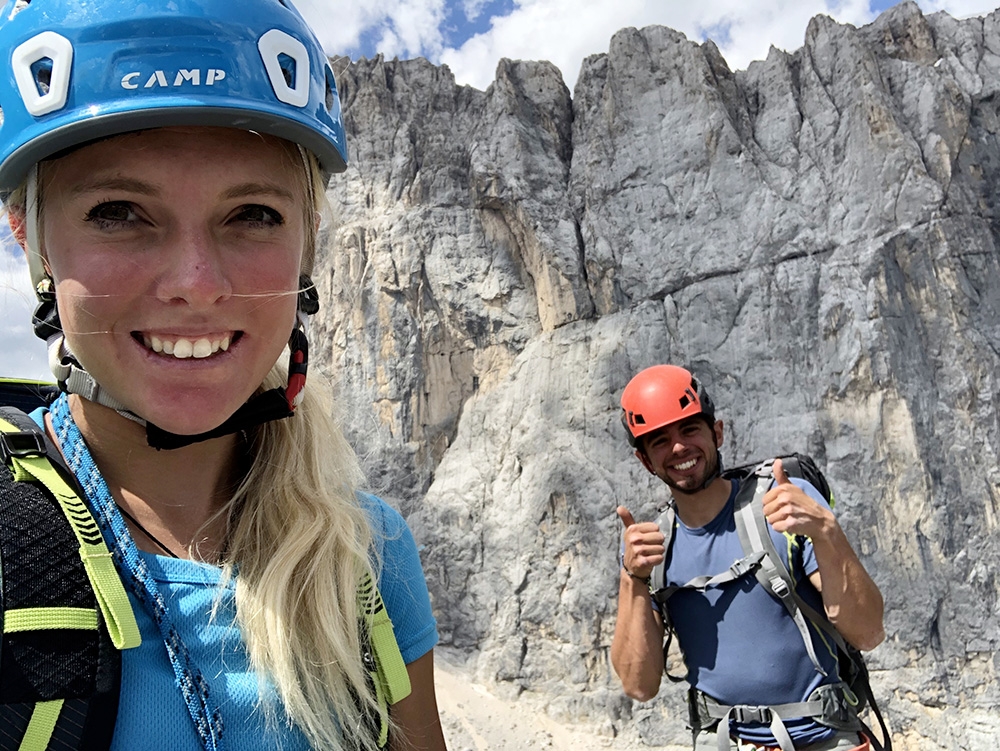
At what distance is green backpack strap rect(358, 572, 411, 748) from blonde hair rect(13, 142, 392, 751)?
0.01 metres

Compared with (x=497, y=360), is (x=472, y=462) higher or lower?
lower

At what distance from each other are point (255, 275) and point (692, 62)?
1870cm

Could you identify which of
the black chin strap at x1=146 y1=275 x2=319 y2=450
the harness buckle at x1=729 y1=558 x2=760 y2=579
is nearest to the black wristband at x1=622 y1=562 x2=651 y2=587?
the harness buckle at x1=729 y1=558 x2=760 y2=579

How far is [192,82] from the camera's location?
1137mm

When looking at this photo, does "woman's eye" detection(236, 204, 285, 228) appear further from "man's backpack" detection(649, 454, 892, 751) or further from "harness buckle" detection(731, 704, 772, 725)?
"harness buckle" detection(731, 704, 772, 725)

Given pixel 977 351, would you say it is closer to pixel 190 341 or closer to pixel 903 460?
pixel 903 460

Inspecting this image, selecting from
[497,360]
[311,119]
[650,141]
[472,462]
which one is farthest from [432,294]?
[311,119]

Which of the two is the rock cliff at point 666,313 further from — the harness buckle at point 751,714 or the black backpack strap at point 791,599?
the harness buckle at point 751,714

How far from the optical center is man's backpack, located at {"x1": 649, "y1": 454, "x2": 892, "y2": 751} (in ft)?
10.3

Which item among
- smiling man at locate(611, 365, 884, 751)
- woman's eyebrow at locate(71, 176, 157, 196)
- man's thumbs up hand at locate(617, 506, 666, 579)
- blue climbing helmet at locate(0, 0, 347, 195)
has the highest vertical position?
blue climbing helmet at locate(0, 0, 347, 195)

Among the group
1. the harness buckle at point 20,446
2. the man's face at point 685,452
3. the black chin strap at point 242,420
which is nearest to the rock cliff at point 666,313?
the man's face at point 685,452

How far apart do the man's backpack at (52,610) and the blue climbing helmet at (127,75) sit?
20.0 inches

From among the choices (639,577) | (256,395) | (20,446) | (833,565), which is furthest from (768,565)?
(20,446)

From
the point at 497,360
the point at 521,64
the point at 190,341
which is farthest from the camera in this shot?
the point at 521,64
